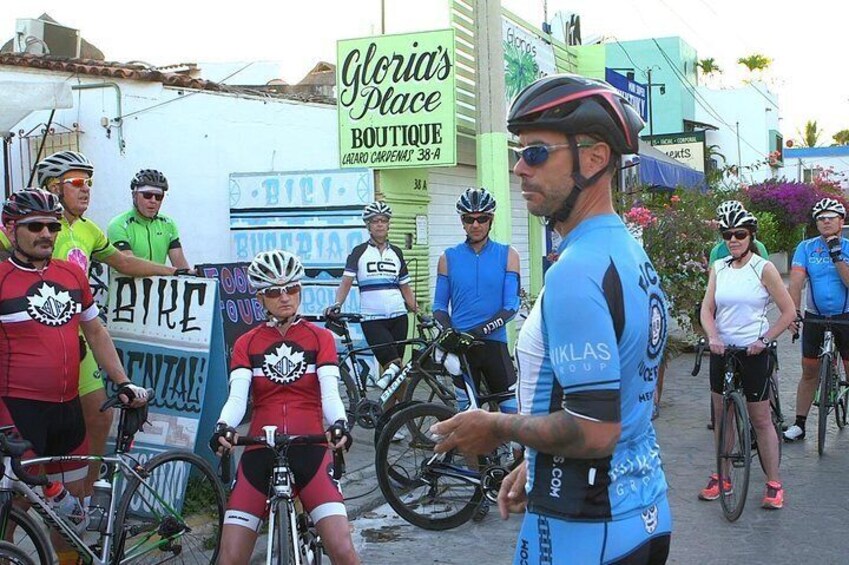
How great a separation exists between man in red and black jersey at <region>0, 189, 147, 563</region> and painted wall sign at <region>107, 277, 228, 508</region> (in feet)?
4.11

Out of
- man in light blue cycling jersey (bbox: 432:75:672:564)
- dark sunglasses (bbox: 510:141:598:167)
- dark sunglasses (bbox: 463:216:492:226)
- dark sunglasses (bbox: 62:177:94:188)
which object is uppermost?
dark sunglasses (bbox: 62:177:94:188)

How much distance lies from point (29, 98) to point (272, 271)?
5830mm

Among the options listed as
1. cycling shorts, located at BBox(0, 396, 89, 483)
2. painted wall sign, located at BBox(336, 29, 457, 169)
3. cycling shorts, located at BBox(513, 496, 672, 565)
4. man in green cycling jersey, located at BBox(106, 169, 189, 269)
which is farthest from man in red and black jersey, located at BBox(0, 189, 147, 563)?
painted wall sign, located at BBox(336, 29, 457, 169)

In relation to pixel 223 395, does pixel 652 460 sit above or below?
above

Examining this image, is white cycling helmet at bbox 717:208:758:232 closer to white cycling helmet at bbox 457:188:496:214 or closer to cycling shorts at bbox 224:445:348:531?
white cycling helmet at bbox 457:188:496:214

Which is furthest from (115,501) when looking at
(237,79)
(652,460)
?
(237,79)

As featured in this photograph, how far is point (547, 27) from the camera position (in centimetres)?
1781

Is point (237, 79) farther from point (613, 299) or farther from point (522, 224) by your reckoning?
point (613, 299)

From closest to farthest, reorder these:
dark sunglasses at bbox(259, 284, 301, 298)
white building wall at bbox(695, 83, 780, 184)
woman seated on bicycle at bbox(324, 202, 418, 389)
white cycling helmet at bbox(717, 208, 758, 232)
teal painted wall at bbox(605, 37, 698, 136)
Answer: dark sunglasses at bbox(259, 284, 301, 298) → white cycling helmet at bbox(717, 208, 758, 232) → woman seated on bicycle at bbox(324, 202, 418, 389) → teal painted wall at bbox(605, 37, 698, 136) → white building wall at bbox(695, 83, 780, 184)

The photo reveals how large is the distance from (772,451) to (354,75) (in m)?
7.03

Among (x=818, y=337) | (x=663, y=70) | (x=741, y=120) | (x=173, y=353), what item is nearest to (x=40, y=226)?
(x=173, y=353)

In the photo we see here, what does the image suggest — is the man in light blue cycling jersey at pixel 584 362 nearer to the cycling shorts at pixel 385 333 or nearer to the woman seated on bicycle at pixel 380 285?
the cycling shorts at pixel 385 333

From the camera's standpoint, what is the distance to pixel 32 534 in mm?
4355

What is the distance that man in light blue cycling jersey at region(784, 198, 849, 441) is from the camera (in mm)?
8352
